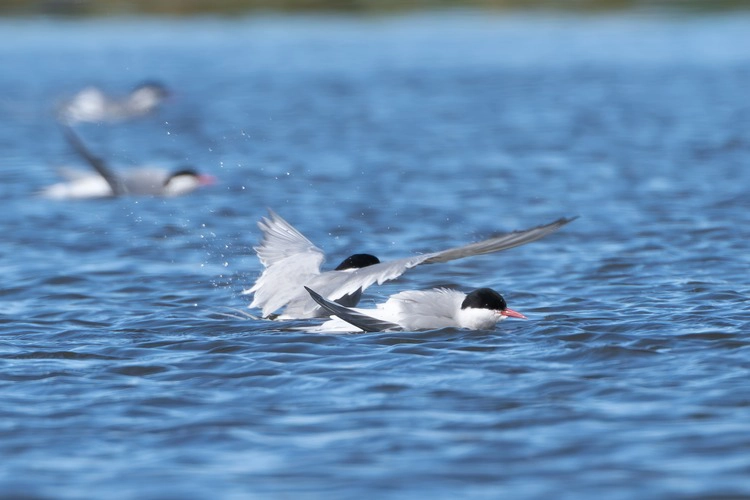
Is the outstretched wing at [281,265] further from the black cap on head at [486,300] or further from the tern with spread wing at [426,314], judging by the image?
the black cap on head at [486,300]

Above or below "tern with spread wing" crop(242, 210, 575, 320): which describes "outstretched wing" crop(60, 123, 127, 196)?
above

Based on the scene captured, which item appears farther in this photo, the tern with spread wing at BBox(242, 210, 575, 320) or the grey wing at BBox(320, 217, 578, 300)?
the tern with spread wing at BBox(242, 210, 575, 320)

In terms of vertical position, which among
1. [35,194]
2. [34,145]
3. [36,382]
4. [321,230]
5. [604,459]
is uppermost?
[34,145]

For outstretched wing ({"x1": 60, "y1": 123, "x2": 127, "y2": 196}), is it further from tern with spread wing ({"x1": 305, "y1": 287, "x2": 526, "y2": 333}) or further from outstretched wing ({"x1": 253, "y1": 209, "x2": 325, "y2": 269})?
tern with spread wing ({"x1": 305, "y1": 287, "x2": 526, "y2": 333})

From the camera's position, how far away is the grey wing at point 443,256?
23.6ft

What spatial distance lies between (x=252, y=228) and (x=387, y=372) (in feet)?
19.4

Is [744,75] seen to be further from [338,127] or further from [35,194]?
[35,194]

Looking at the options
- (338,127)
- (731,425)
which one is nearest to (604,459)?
Answer: (731,425)

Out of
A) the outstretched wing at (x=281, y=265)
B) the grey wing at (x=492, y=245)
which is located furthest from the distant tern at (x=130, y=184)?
the grey wing at (x=492, y=245)

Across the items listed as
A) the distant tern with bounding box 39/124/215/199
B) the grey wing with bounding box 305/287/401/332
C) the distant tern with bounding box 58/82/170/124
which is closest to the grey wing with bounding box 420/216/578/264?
the grey wing with bounding box 305/287/401/332

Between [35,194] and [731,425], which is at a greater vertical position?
[35,194]

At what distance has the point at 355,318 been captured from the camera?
7.74 m

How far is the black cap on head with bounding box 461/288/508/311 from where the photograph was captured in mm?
7812

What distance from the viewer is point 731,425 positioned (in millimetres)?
5812
